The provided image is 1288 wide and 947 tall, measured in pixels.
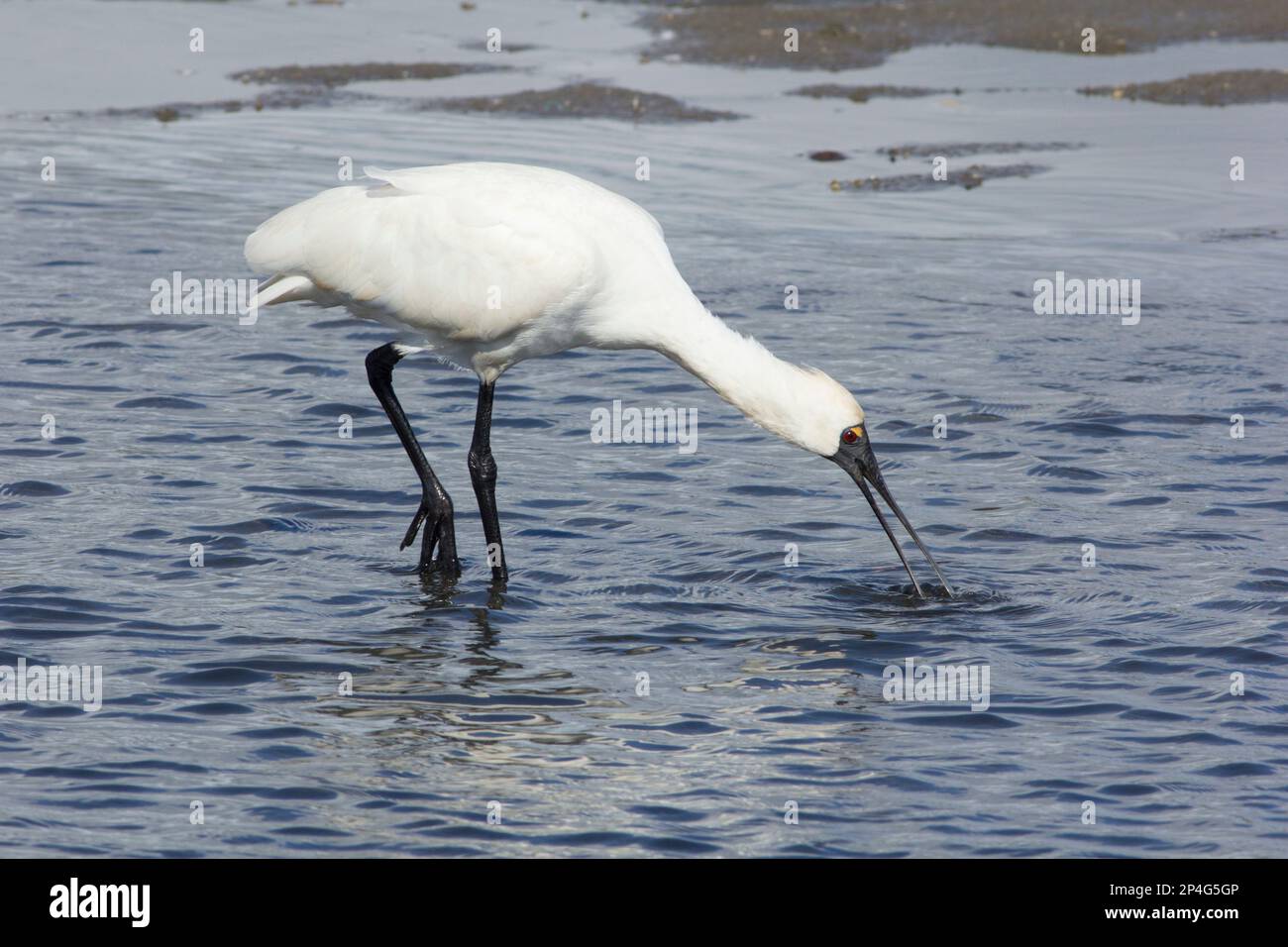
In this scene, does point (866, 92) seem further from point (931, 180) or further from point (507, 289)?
point (507, 289)

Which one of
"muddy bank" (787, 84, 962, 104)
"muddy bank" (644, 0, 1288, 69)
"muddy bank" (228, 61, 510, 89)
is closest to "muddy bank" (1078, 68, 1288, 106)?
"muddy bank" (787, 84, 962, 104)

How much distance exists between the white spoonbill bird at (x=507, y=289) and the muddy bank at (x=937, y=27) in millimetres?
12694

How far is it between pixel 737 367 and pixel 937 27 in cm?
1506

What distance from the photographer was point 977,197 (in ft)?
55.3

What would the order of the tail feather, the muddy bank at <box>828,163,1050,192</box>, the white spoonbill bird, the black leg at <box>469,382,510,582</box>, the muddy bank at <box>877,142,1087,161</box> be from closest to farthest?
1. the white spoonbill bird
2. the black leg at <box>469,382,510,582</box>
3. the tail feather
4. the muddy bank at <box>828,163,1050,192</box>
5. the muddy bank at <box>877,142,1087,161</box>

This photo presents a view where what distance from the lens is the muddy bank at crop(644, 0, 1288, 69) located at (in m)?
21.7

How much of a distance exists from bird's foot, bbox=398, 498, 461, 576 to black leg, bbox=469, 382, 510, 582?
0.16 m

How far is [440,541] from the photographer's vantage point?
9.27 m

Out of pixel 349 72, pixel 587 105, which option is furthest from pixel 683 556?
pixel 349 72

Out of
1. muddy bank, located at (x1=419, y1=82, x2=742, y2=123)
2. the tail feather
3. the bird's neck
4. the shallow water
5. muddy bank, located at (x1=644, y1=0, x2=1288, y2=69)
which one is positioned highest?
muddy bank, located at (x1=644, y1=0, x2=1288, y2=69)

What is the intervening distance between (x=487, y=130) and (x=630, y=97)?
6.26 feet

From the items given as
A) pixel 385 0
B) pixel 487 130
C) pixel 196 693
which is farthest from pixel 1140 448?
pixel 385 0

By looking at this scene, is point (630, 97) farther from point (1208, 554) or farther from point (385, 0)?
point (1208, 554)

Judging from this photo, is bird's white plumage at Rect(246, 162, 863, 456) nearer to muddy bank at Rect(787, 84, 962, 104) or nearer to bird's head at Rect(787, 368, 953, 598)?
bird's head at Rect(787, 368, 953, 598)
